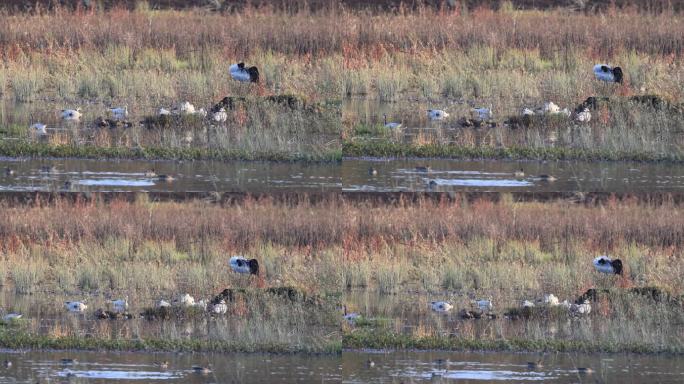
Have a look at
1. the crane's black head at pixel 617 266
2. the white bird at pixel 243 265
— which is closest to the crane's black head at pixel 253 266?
the white bird at pixel 243 265

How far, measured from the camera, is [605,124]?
27.1m

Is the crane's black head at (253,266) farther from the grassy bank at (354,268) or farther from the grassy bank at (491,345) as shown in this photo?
the grassy bank at (491,345)

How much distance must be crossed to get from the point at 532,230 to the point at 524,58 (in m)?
5.59

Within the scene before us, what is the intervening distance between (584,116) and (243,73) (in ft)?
16.0

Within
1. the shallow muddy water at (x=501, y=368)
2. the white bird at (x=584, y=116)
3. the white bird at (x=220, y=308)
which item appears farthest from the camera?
the white bird at (x=584, y=116)

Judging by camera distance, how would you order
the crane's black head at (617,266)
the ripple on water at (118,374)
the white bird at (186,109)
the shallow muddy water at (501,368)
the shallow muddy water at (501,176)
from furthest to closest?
the white bird at (186,109) < the shallow muddy water at (501,176) < the crane's black head at (617,266) < the shallow muddy water at (501,368) < the ripple on water at (118,374)

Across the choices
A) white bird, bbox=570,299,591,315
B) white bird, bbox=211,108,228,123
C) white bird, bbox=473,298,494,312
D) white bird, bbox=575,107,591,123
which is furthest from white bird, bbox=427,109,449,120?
white bird, bbox=570,299,591,315

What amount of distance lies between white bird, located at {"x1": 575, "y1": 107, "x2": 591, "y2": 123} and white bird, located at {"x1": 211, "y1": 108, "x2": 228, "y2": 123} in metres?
4.87

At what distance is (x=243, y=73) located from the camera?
24891mm

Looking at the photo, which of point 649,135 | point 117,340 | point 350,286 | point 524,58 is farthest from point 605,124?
point 117,340

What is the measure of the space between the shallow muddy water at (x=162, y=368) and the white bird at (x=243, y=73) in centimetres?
566

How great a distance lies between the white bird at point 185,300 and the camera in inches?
846

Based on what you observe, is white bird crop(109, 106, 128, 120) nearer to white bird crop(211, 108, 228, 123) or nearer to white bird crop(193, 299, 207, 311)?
white bird crop(211, 108, 228, 123)

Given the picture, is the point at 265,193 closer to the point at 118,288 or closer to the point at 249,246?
the point at 249,246
